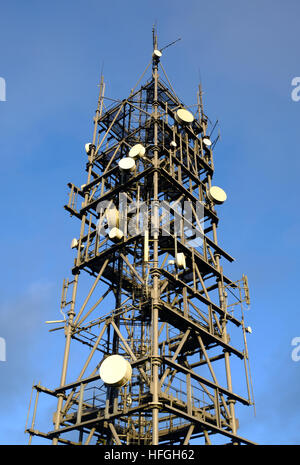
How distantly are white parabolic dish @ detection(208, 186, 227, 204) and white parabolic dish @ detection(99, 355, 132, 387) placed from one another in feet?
58.0

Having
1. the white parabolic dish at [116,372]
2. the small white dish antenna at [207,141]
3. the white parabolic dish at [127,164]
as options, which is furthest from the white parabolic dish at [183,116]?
the white parabolic dish at [116,372]

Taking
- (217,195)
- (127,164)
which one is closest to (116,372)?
(127,164)

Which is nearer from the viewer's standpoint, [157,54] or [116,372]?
[116,372]

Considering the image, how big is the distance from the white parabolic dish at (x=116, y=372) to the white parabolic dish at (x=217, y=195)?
17.7 m

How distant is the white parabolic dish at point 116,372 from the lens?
89.9 ft

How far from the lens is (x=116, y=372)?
27.7m

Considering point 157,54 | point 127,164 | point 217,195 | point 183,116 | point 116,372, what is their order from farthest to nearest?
point 157,54
point 183,116
point 217,195
point 127,164
point 116,372

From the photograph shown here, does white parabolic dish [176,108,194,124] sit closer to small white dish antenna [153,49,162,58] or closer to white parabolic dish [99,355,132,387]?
small white dish antenna [153,49,162,58]

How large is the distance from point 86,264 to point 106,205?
5.15 m

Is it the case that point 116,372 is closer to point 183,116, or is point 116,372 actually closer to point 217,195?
point 217,195

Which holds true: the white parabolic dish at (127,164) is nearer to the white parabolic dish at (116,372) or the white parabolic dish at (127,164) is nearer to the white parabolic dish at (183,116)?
the white parabolic dish at (183,116)

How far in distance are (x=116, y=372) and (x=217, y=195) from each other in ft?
62.3

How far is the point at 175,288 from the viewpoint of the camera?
34875 mm
